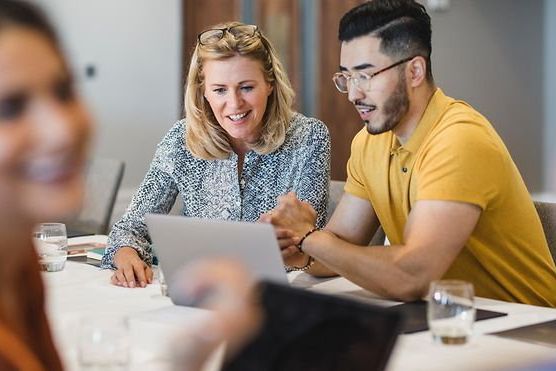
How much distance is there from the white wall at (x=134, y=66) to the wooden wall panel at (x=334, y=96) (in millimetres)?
1135

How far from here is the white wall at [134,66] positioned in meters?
6.97

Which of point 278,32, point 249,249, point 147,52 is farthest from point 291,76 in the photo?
point 249,249

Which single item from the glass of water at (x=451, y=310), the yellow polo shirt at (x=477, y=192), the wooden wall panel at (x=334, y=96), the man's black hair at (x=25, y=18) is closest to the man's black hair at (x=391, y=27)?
the yellow polo shirt at (x=477, y=192)

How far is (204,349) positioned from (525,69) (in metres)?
6.87

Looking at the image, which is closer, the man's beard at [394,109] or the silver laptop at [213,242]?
the silver laptop at [213,242]

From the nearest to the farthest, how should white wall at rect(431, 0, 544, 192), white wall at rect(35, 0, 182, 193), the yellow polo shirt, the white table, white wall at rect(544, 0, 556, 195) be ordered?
the white table → the yellow polo shirt → white wall at rect(431, 0, 544, 192) → white wall at rect(35, 0, 182, 193) → white wall at rect(544, 0, 556, 195)

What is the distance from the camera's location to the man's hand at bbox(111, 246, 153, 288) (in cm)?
239

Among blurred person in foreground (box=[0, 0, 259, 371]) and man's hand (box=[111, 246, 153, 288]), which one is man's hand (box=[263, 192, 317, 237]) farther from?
blurred person in foreground (box=[0, 0, 259, 371])

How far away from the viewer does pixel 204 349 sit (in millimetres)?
527

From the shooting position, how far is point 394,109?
2.43 meters

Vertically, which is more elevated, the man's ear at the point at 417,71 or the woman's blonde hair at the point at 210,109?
the man's ear at the point at 417,71

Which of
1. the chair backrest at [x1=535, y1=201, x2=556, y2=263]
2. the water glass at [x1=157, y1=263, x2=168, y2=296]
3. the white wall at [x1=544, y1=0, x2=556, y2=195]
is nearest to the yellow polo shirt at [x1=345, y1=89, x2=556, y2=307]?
the chair backrest at [x1=535, y1=201, x2=556, y2=263]

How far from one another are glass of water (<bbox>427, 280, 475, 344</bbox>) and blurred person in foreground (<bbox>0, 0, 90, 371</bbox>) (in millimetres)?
1232

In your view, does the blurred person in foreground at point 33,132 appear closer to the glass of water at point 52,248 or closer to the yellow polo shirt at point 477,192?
the yellow polo shirt at point 477,192
